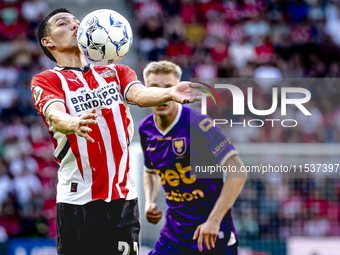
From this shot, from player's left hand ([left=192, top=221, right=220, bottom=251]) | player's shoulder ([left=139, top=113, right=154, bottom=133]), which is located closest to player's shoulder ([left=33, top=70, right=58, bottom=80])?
player's shoulder ([left=139, top=113, right=154, bottom=133])

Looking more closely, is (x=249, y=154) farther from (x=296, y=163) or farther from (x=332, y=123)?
(x=332, y=123)

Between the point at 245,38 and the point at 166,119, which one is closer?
the point at 166,119

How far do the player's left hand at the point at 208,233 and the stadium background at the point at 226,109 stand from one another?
7.68ft

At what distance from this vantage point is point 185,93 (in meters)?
2.57

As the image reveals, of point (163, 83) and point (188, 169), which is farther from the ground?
point (163, 83)

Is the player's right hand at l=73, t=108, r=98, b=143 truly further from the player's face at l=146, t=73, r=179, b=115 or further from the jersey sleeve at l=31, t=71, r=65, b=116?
the player's face at l=146, t=73, r=179, b=115

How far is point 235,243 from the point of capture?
12.7 feet

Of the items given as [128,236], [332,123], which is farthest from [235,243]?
[332,123]

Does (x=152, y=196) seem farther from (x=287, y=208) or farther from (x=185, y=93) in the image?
(x=287, y=208)

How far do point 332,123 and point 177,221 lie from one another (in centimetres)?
560

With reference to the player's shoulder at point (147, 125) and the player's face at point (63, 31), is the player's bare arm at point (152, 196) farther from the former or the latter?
the player's face at point (63, 31)

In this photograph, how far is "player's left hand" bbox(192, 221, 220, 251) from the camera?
361 cm

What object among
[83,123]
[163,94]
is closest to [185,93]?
[163,94]

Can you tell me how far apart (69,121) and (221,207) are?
1.65 meters
